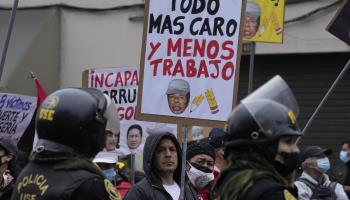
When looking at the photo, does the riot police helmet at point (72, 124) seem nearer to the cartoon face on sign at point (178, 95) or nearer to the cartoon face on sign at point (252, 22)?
the cartoon face on sign at point (178, 95)

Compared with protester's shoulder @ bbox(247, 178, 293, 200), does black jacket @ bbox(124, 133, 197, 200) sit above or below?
below

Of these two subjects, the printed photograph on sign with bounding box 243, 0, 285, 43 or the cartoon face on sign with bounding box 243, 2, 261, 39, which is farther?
the cartoon face on sign with bounding box 243, 2, 261, 39

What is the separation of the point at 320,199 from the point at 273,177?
555 centimetres

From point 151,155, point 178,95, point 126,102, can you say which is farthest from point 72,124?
point 126,102

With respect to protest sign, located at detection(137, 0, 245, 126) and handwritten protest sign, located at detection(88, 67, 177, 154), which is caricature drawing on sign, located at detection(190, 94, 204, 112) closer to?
protest sign, located at detection(137, 0, 245, 126)

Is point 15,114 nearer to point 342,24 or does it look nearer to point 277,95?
point 342,24

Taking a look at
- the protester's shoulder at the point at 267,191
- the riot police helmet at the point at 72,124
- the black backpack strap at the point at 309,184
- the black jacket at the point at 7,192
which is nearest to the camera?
the protester's shoulder at the point at 267,191

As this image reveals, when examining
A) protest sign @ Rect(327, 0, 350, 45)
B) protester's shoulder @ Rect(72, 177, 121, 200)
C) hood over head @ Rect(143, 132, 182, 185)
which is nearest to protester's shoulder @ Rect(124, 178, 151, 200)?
hood over head @ Rect(143, 132, 182, 185)

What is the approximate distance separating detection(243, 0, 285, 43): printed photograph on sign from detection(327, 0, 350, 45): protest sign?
56 centimetres

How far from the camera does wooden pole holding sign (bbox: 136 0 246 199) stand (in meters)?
6.79

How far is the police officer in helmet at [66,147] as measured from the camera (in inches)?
146

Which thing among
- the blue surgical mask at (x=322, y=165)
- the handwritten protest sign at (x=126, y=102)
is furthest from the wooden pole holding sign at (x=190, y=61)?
the blue surgical mask at (x=322, y=165)

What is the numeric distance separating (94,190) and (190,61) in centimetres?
337

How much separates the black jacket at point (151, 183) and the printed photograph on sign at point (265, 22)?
10.5 ft
